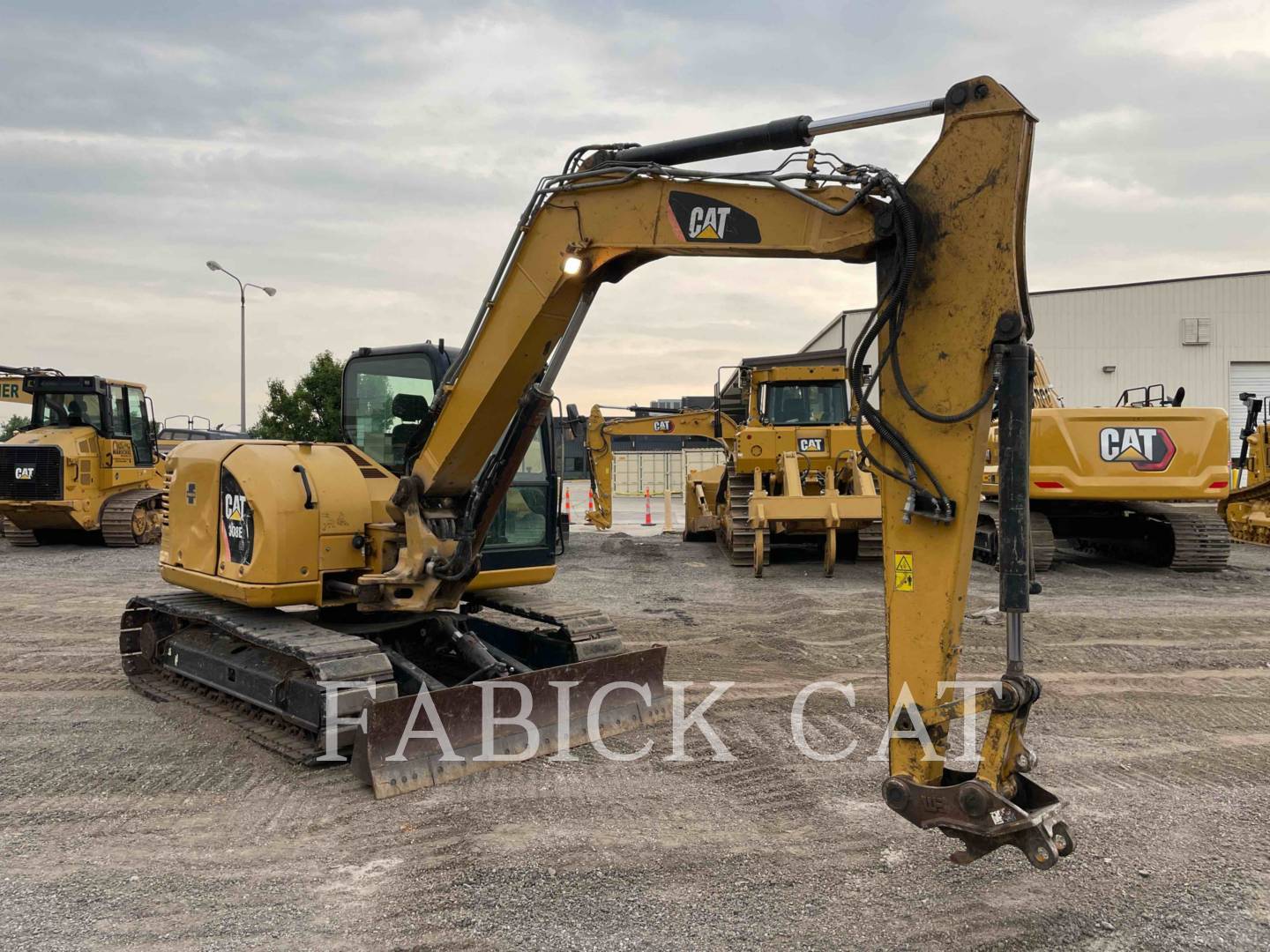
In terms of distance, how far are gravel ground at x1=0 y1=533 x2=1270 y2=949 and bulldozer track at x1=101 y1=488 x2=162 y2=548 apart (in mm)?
9478

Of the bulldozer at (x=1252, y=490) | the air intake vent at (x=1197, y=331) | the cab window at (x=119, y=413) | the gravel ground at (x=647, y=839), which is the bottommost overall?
the gravel ground at (x=647, y=839)

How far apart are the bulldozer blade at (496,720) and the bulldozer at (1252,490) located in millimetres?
12302

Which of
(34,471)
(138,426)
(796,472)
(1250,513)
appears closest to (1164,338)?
(1250,513)

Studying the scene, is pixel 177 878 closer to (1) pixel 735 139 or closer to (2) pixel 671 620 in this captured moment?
(1) pixel 735 139

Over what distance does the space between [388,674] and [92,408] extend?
13.7 meters

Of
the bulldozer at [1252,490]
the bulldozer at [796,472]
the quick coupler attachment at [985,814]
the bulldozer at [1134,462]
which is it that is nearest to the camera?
the quick coupler attachment at [985,814]

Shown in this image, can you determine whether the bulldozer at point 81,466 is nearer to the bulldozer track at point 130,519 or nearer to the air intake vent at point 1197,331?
the bulldozer track at point 130,519

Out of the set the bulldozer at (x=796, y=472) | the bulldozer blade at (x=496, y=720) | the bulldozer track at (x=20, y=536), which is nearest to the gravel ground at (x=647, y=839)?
the bulldozer blade at (x=496, y=720)

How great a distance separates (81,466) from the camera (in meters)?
15.7

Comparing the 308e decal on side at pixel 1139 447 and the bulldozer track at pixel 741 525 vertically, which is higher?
the 308e decal on side at pixel 1139 447

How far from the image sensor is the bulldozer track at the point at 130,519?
16094 mm

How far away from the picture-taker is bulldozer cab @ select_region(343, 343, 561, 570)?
6449 mm

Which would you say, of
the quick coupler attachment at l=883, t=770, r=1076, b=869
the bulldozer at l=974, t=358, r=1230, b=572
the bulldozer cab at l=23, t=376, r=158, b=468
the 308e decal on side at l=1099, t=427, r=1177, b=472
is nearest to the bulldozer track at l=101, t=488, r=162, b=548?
the bulldozer cab at l=23, t=376, r=158, b=468

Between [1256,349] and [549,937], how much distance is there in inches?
1160
